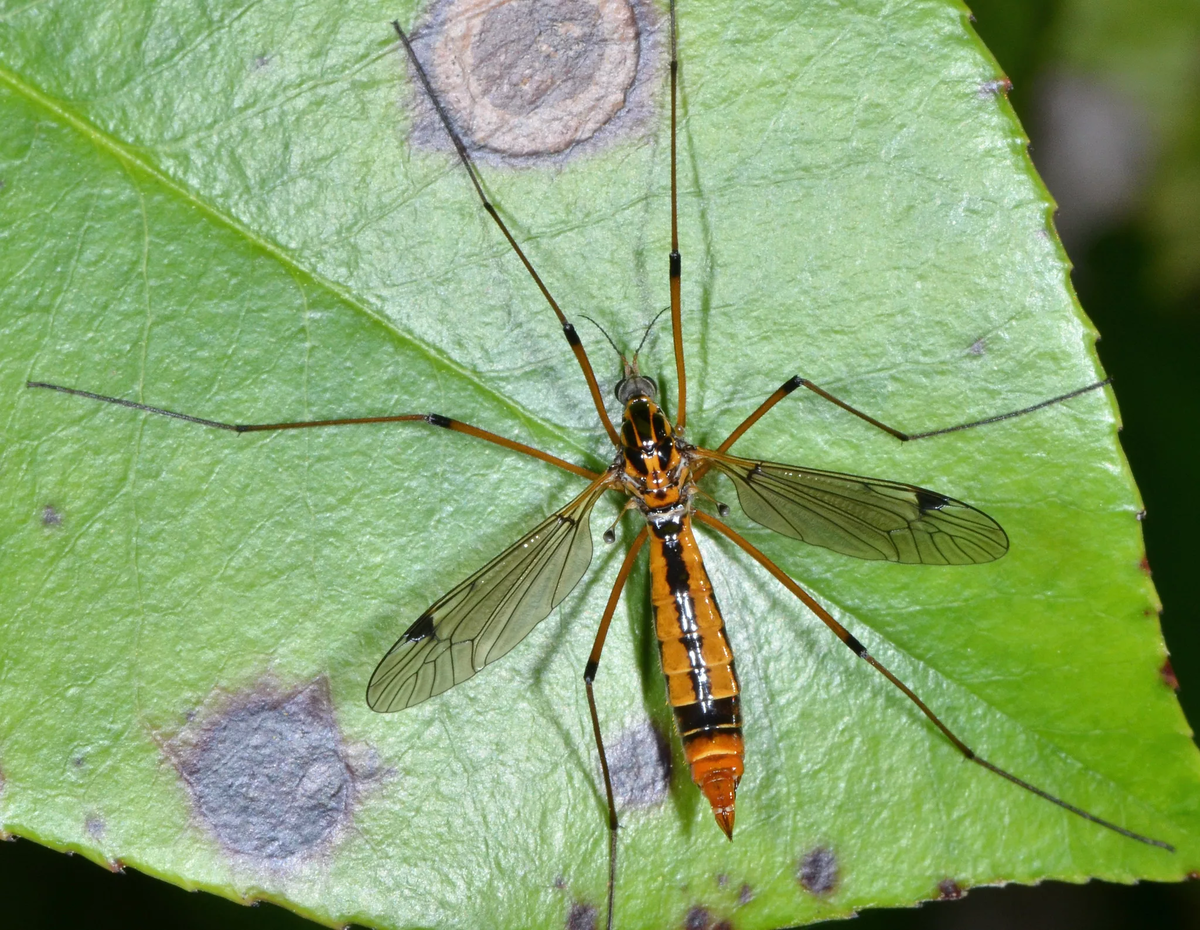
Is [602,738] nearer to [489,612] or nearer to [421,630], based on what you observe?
[489,612]

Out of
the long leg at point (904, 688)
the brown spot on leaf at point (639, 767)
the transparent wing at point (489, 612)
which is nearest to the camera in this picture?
the long leg at point (904, 688)

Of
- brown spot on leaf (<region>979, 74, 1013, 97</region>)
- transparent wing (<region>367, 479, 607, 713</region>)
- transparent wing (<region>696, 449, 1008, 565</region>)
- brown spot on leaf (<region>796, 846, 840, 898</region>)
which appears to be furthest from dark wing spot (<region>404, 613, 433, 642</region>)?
brown spot on leaf (<region>979, 74, 1013, 97</region>)

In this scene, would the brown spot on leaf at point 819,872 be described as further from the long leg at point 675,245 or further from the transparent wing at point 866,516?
the long leg at point 675,245

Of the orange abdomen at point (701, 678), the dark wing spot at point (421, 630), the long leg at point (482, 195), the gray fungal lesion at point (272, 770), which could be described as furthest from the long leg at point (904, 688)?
the gray fungal lesion at point (272, 770)

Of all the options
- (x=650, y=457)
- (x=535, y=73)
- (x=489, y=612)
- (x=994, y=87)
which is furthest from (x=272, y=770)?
(x=994, y=87)

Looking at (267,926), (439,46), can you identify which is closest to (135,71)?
(439,46)

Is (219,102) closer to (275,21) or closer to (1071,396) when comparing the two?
(275,21)
